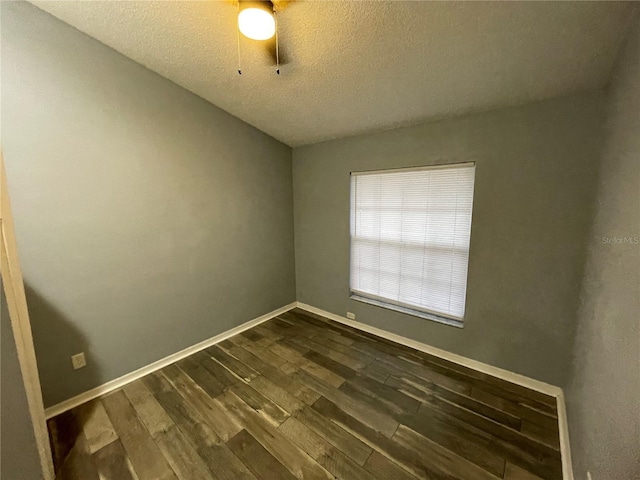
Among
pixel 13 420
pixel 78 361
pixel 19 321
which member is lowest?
pixel 78 361

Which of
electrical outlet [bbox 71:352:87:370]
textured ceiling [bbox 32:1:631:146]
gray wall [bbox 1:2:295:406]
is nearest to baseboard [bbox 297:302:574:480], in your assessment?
gray wall [bbox 1:2:295:406]

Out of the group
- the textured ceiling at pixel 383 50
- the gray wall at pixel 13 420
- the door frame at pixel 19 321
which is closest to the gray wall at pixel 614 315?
the textured ceiling at pixel 383 50

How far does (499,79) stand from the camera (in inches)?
62.0

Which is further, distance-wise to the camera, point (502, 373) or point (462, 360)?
point (462, 360)

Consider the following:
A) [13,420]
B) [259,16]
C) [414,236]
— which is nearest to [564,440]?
[414,236]

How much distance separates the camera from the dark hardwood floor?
136cm

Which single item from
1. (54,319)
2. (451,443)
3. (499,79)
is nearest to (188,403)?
(54,319)

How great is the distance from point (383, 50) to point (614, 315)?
5.82ft

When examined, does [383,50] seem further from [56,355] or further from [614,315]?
[56,355]

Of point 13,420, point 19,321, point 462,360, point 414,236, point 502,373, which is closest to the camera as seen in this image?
point 13,420

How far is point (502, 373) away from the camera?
2033 mm

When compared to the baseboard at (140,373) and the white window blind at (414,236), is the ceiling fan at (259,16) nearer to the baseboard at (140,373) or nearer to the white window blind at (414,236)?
the white window blind at (414,236)

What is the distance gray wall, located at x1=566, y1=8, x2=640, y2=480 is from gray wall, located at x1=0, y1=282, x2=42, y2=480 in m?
2.08

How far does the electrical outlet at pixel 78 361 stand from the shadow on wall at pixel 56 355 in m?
0.02
